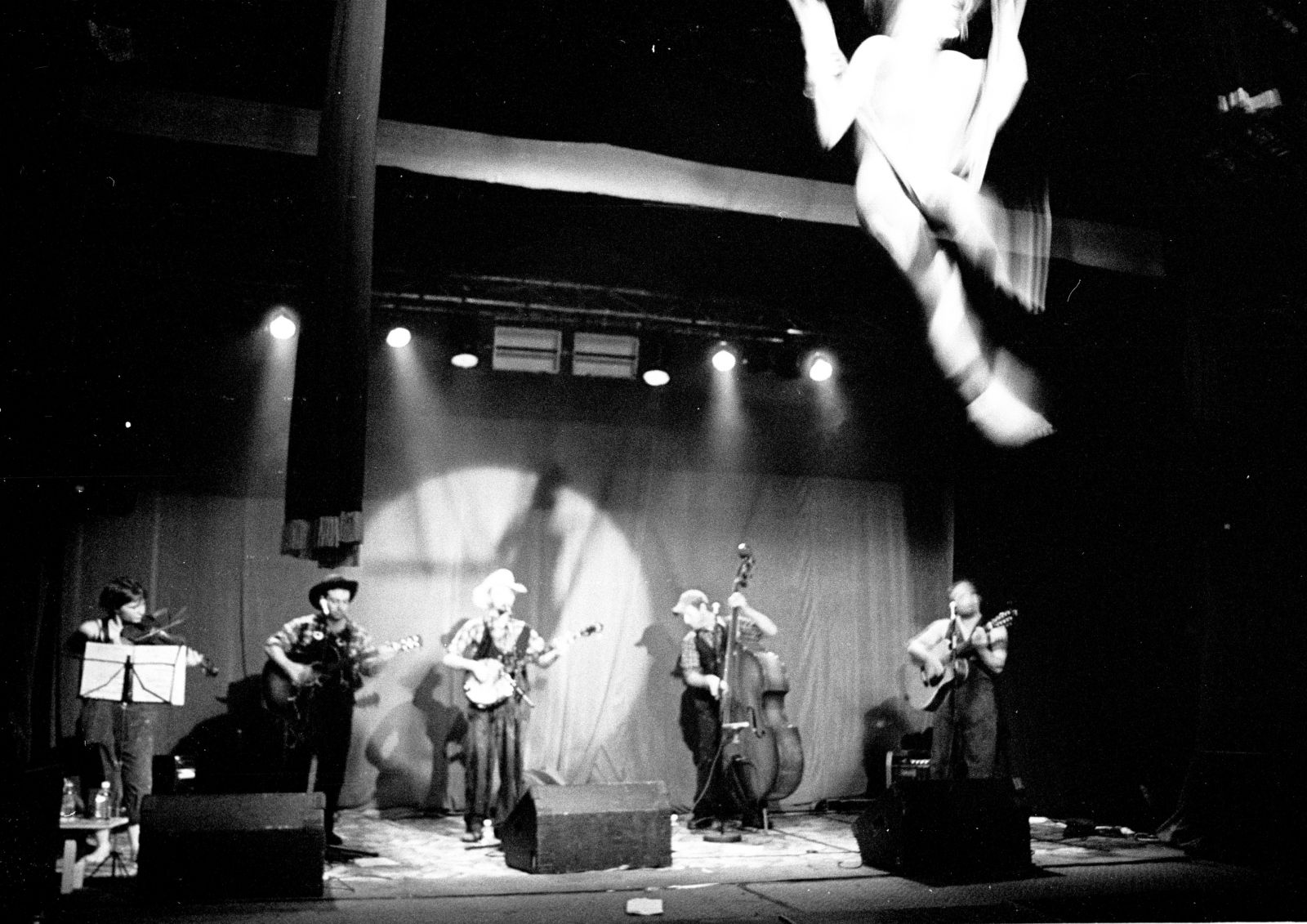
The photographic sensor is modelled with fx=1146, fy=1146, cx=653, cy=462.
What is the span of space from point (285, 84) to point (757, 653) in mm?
4466

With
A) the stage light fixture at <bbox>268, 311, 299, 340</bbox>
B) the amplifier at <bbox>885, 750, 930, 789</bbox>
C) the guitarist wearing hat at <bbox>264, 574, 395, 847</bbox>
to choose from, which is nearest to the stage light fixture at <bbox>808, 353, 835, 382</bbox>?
the amplifier at <bbox>885, 750, 930, 789</bbox>

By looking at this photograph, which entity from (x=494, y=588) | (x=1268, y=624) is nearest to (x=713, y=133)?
(x=494, y=588)

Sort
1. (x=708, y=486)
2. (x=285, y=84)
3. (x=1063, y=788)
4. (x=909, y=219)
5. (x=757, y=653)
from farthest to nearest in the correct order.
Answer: (x=708, y=486) → (x=1063, y=788) → (x=757, y=653) → (x=909, y=219) → (x=285, y=84)

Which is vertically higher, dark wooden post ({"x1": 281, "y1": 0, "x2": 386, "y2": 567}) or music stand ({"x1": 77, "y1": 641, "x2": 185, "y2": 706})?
dark wooden post ({"x1": 281, "y1": 0, "x2": 386, "y2": 567})

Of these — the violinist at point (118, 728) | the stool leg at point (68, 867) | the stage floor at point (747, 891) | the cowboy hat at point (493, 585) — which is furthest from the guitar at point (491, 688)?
the stool leg at point (68, 867)

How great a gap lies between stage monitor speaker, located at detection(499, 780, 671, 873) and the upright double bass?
1.24 m

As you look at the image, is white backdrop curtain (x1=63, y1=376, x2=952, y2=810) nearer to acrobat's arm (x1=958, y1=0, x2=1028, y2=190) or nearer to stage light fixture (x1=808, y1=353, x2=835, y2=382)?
stage light fixture (x1=808, y1=353, x2=835, y2=382)

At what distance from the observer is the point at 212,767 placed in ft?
25.8

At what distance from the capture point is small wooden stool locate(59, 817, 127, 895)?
5081mm

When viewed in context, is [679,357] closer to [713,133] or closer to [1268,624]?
[713,133]

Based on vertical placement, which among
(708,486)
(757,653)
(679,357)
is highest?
(679,357)

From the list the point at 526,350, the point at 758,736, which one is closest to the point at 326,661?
the point at 758,736

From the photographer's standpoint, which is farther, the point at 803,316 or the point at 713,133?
the point at 803,316

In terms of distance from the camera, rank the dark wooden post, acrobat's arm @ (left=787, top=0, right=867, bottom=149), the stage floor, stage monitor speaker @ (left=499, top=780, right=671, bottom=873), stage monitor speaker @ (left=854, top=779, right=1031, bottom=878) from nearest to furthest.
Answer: the dark wooden post → the stage floor → stage monitor speaker @ (left=854, top=779, right=1031, bottom=878) → stage monitor speaker @ (left=499, top=780, right=671, bottom=873) → acrobat's arm @ (left=787, top=0, right=867, bottom=149)
